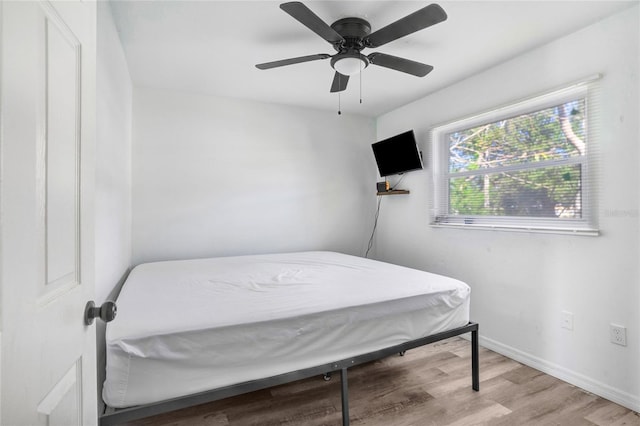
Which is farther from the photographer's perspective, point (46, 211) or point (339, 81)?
point (339, 81)

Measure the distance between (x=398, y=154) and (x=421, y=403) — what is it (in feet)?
8.19

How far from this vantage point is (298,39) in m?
2.26

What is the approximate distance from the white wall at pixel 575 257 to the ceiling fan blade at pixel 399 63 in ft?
3.18

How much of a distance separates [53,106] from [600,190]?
277 centimetres

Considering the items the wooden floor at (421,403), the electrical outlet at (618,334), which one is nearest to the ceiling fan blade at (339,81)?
the wooden floor at (421,403)

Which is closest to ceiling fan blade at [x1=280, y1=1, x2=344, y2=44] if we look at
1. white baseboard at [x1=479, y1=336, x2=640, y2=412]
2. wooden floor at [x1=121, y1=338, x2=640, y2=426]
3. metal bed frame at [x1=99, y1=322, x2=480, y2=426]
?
metal bed frame at [x1=99, y1=322, x2=480, y2=426]

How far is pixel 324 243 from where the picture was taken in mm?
3977

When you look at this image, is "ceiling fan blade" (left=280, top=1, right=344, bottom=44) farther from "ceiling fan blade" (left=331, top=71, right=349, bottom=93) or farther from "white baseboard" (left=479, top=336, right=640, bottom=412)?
"white baseboard" (left=479, top=336, right=640, bottom=412)

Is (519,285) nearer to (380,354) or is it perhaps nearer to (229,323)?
(380,354)

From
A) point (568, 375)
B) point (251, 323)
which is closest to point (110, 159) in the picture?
point (251, 323)

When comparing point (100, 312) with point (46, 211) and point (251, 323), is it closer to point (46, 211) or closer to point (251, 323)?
point (46, 211)

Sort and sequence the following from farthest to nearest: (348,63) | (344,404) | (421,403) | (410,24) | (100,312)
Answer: (348,63)
(421,403)
(410,24)
(344,404)
(100,312)

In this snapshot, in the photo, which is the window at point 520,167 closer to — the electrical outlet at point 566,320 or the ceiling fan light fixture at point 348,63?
the electrical outlet at point 566,320

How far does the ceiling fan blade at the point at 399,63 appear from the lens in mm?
2004
